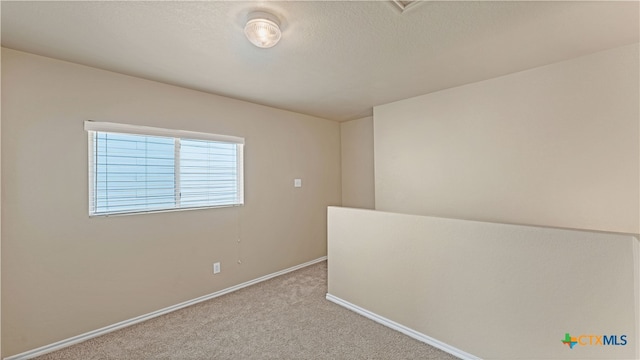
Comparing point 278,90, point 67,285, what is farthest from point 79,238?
point 278,90

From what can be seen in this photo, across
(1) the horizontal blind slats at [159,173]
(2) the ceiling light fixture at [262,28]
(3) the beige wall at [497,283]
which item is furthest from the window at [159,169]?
(3) the beige wall at [497,283]

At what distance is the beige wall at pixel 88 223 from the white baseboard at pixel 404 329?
4.18 feet

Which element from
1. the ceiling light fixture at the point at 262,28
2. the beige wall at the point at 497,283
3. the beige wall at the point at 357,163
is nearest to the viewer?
the beige wall at the point at 497,283

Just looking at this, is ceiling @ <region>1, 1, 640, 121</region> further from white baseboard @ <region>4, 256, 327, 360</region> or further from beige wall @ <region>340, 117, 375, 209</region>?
white baseboard @ <region>4, 256, 327, 360</region>

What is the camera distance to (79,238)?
218cm

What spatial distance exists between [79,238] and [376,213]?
2.64m

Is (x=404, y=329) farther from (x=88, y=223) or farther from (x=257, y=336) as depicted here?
(x=88, y=223)

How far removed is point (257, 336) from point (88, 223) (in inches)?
70.1

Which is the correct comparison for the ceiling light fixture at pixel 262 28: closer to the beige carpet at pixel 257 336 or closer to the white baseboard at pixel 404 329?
the beige carpet at pixel 257 336

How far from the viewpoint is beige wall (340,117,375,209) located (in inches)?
165

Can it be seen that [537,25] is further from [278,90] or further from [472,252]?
[278,90]

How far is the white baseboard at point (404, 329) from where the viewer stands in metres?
1.92

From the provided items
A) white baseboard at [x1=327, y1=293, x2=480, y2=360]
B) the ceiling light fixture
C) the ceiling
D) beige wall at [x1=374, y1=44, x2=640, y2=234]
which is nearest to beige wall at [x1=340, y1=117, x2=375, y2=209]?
beige wall at [x1=374, y1=44, x2=640, y2=234]

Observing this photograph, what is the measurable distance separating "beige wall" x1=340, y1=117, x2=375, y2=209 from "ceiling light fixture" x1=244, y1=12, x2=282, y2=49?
9.08 feet
